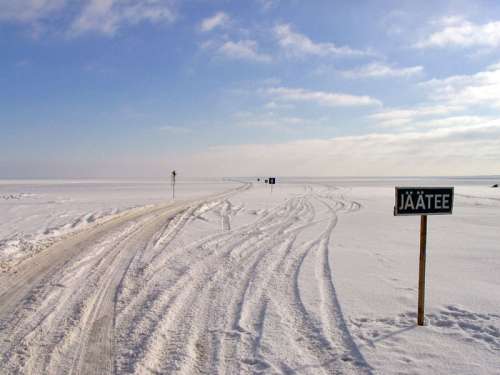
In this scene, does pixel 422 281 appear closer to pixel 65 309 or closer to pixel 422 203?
pixel 422 203

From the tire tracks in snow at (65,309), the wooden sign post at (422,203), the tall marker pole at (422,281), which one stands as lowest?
the tire tracks in snow at (65,309)

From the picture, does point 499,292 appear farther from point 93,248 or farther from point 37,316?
point 93,248

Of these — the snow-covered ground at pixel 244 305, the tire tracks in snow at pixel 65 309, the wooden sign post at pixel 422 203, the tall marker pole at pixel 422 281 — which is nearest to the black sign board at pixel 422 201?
the wooden sign post at pixel 422 203

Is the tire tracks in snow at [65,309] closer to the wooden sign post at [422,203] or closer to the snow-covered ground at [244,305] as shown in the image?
the snow-covered ground at [244,305]

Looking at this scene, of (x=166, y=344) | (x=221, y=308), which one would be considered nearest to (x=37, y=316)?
(x=166, y=344)

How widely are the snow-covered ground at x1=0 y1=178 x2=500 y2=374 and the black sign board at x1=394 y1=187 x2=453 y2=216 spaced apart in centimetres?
150

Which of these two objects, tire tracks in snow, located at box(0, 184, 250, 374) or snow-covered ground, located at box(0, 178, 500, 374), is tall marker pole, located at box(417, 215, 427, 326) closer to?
snow-covered ground, located at box(0, 178, 500, 374)

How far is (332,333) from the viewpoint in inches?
169

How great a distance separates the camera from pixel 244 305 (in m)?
5.18

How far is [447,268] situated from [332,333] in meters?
4.47

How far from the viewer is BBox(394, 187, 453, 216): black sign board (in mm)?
4078

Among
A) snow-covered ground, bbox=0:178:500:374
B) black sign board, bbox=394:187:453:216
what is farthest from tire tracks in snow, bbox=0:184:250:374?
black sign board, bbox=394:187:453:216

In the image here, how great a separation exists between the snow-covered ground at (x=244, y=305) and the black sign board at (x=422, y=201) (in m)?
1.50

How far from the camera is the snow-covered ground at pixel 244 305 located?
3.72 meters
